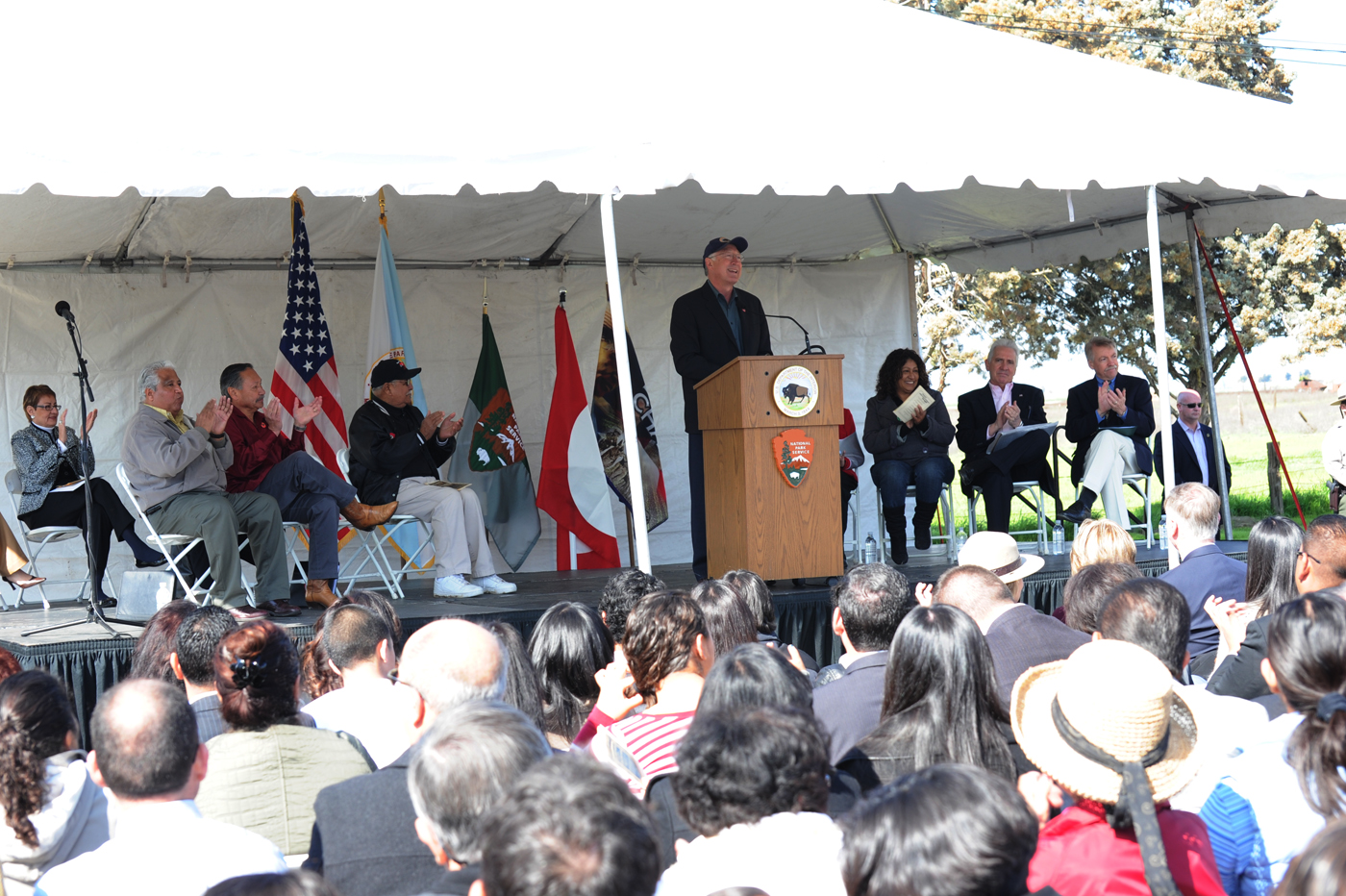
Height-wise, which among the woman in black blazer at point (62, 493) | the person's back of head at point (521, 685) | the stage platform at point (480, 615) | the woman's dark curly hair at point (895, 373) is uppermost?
the woman's dark curly hair at point (895, 373)

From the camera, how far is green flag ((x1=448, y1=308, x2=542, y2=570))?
27.0ft

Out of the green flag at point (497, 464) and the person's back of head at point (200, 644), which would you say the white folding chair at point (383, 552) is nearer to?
the green flag at point (497, 464)

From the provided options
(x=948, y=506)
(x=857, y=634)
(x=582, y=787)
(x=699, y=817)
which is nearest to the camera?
(x=582, y=787)

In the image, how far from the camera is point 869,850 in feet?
4.59

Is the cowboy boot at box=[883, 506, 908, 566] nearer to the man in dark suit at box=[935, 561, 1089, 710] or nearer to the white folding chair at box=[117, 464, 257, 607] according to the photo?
the man in dark suit at box=[935, 561, 1089, 710]

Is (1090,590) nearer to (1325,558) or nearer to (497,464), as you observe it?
(1325,558)

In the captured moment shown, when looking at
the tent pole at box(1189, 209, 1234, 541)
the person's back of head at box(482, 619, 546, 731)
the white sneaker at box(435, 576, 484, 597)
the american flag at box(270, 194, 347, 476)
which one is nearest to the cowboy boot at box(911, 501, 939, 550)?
the tent pole at box(1189, 209, 1234, 541)

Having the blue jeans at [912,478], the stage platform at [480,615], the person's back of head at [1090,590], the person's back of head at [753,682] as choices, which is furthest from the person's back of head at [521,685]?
the blue jeans at [912,478]

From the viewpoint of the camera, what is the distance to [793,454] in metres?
5.23

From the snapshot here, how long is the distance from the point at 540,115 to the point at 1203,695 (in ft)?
11.2

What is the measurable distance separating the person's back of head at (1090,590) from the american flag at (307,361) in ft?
16.6

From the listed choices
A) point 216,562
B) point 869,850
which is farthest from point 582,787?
point 216,562

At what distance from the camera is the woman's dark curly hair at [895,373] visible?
24.2 ft

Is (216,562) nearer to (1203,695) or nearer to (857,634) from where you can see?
(857,634)
